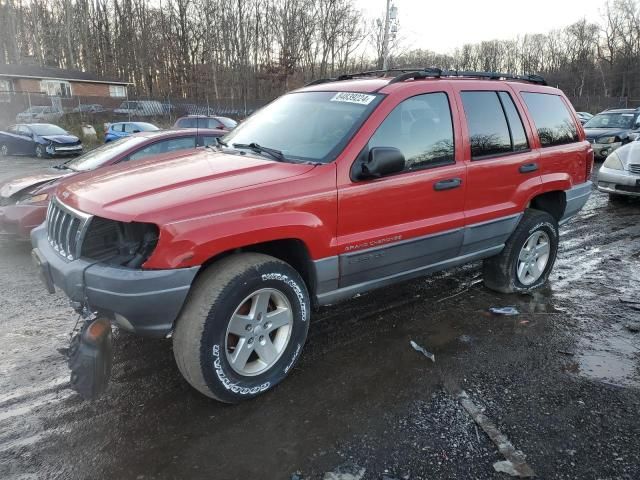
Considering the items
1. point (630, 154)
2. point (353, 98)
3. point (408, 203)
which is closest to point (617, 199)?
point (630, 154)

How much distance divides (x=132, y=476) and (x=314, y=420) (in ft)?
3.44

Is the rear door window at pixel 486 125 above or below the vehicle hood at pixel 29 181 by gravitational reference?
above

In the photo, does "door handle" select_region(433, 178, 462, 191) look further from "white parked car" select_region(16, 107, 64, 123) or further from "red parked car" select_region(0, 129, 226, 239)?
"white parked car" select_region(16, 107, 64, 123)

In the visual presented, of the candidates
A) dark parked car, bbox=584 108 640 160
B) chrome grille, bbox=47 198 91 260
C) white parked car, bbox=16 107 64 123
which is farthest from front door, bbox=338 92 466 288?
white parked car, bbox=16 107 64 123

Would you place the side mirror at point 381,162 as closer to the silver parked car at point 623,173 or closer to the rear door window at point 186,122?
the silver parked car at point 623,173

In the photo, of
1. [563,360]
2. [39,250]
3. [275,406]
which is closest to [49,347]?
[39,250]

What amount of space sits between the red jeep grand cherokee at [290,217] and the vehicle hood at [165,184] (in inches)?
0.6

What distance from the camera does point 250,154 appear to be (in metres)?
3.65

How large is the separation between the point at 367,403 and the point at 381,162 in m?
1.58

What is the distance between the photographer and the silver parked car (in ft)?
29.5

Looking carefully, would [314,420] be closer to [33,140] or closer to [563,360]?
Answer: [563,360]

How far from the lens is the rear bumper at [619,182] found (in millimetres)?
8945

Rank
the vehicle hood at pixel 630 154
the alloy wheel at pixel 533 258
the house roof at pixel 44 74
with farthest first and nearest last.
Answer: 1. the house roof at pixel 44 74
2. the vehicle hood at pixel 630 154
3. the alloy wheel at pixel 533 258

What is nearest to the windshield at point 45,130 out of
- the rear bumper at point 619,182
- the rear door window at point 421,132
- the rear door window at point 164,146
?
the rear door window at point 164,146
